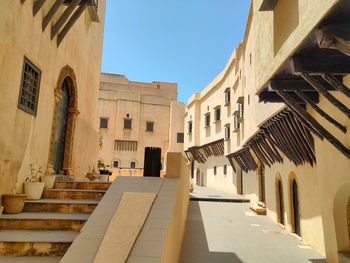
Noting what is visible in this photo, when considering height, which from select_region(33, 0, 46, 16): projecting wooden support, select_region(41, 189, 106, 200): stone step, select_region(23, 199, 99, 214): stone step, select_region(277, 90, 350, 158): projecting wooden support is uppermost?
select_region(33, 0, 46, 16): projecting wooden support

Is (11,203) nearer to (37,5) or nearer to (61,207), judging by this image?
(61,207)

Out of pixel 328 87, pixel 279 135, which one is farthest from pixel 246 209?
pixel 328 87

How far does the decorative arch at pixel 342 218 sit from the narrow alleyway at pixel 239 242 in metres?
1.24

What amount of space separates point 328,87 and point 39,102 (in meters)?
6.15

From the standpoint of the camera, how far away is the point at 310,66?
3.77m

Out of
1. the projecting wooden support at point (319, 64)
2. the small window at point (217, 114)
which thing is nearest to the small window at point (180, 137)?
the small window at point (217, 114)

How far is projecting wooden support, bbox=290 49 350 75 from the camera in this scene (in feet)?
12.1

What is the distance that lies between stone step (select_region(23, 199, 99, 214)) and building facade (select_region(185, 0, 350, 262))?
13.6 feet

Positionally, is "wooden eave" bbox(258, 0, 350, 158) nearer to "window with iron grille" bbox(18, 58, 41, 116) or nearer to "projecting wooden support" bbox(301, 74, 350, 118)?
"projecting wooden support" bbox(301, 74, 350, 118)

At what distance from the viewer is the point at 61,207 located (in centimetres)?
472

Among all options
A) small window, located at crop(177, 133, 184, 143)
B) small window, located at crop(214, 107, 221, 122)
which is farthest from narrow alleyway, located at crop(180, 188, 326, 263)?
small window, located at crop(177, 133, 184, 143)

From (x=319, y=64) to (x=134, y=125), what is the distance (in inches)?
1031

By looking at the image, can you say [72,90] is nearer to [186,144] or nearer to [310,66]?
[310,66]

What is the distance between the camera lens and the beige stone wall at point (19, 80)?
4.65 meters
